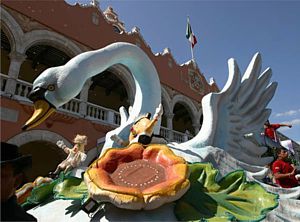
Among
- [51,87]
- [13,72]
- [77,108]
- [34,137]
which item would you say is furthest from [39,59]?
[51,87]

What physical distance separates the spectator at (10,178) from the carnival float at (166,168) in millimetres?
391

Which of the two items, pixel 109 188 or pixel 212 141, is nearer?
pixel 109 188

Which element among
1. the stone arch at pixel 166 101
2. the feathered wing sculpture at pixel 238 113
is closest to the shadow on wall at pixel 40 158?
the stone arch at pixel 166 101

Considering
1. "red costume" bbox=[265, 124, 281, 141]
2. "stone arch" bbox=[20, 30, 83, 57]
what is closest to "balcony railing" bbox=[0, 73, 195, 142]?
"stone arch" bbox=[20, 30, 83, 57]

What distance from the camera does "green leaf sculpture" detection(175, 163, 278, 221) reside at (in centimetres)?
120

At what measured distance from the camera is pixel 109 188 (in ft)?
3.85

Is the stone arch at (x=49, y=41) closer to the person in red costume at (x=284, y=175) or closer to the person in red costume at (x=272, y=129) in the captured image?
the person in red costume at (x=272, y=129)

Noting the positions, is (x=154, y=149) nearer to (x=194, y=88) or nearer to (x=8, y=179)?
(x=8, y=179)

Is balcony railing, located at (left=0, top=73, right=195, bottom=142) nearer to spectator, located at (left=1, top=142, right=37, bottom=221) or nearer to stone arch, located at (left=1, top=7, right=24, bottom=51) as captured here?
stone arch, located at (left=1, top=7, right=24, bottom=51)

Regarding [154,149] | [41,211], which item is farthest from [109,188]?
[41,211]

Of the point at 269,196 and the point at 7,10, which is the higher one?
the point at 7,10

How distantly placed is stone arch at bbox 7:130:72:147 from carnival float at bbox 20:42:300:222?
428 centimetres

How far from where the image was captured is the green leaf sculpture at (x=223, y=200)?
120cm

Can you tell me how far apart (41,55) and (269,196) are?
8919 mm
